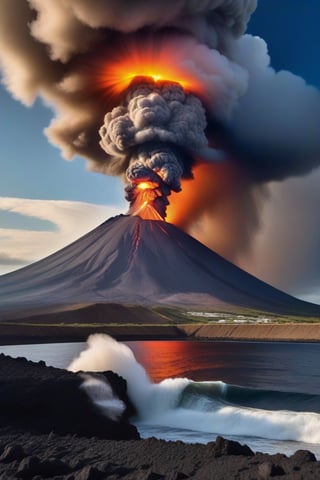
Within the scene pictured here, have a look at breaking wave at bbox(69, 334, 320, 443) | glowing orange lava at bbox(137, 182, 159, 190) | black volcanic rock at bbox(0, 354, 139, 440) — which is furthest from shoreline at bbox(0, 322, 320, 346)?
black volcanic rock at bbox(0, 354, 139, 440)

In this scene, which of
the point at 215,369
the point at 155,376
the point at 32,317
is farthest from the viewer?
the point at 32,317

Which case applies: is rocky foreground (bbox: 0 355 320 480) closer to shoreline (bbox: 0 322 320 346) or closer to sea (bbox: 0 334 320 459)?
sea (bbox: 0 334 320 459)

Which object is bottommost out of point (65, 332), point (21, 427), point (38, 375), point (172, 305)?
point (21, 427)

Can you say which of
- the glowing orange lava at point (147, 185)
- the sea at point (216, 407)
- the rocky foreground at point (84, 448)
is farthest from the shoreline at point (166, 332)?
the rocky foreground at point (84, 448)

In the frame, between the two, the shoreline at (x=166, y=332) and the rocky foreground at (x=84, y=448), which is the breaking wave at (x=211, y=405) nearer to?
the rocky foreground at (x=84, y=448)

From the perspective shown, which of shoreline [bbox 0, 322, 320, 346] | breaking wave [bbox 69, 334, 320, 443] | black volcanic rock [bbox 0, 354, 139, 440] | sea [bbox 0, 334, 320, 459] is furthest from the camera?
shoreline [bbox 0, 322, 320, 346]

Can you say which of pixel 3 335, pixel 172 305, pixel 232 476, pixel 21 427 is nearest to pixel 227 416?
pixel 21 427

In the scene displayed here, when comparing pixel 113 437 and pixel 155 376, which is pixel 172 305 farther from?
pixel 113 437
